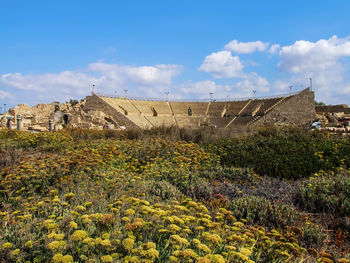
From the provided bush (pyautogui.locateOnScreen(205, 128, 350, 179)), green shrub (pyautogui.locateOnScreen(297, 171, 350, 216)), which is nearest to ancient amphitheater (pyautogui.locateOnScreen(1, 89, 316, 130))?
bush (pyautogui.locateOnScreen(205, 128, 350, 179))

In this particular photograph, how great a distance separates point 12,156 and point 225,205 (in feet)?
22.3

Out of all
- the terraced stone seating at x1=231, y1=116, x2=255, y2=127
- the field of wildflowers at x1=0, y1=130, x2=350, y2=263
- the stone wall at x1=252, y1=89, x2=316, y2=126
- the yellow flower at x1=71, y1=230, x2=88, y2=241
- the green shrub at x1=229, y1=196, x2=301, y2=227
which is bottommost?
the green shrub at x1=229, y1=196, x2=301, y2=227

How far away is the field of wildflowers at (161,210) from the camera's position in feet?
8.37

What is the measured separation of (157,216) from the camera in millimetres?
3055

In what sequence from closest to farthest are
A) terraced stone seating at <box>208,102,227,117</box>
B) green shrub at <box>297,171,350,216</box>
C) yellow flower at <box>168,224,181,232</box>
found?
1. yellow flower at <box>168,224,181,232</box>
2. green shrub at <box>297,171,350,216</box>
3. terraced stone seating at <box>208,102,227,117</box>

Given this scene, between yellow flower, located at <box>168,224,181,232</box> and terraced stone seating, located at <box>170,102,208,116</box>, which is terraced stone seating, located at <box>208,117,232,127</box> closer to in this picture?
terraced stone seating, located at <box>170,102,208,116</box>

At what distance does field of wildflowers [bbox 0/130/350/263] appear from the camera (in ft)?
8.37

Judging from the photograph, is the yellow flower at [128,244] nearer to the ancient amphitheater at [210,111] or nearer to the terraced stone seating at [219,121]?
the ancient amphitheater at [210,111]

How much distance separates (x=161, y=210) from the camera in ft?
10.2

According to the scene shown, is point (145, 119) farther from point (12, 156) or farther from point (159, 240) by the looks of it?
point (159, 240)

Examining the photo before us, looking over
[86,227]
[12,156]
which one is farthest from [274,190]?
[12,156]

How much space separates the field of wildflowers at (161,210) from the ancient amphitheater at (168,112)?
94.9 ft

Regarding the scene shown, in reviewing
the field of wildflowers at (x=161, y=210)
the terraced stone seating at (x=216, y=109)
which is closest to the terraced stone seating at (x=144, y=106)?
the terraced stone seating at (x=216, y=109)

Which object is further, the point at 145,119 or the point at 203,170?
the point at 145,119
